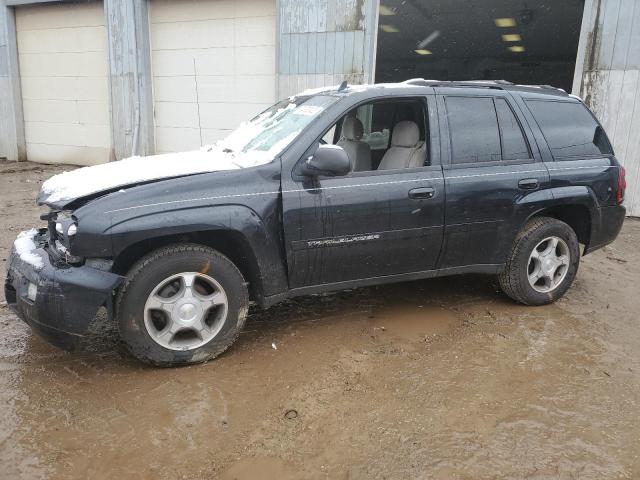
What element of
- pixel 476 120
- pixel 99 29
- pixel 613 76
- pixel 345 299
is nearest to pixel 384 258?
pixel 345 299

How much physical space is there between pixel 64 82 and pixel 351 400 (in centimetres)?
1186

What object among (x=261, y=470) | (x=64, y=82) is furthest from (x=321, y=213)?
(x=64, y=82)

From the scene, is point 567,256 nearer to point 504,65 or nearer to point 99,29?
point 99,29

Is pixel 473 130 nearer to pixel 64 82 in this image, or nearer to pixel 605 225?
pixel 605 225

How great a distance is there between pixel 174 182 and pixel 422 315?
7.20ft

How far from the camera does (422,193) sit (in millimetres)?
3791

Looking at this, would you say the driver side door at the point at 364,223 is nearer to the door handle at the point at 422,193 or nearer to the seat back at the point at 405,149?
the door handle at the point at 422,193

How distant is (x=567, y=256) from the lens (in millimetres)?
4488

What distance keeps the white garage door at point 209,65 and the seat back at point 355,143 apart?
5.86m

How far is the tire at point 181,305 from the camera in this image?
315cm

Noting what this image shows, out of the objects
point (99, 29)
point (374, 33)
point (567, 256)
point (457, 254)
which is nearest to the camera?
point (457, 254)

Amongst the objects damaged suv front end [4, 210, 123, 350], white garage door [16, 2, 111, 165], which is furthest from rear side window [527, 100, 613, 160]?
white garage door [16, 2, 111, 165]

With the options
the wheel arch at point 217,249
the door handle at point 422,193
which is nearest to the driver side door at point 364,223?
the door handle at point 422,193

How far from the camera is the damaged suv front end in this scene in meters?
3.02
